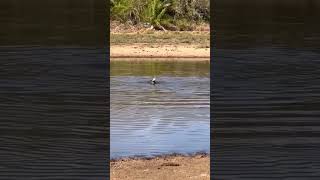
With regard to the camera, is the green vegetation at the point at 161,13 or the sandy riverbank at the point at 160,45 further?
the green vegetation at the point at 161,13

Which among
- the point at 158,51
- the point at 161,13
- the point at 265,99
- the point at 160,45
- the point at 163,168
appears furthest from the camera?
the point at 161,13

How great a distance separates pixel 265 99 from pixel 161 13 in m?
18.1

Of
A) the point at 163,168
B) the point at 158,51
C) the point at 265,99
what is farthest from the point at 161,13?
the point at 163,168

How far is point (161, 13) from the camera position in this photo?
26984mm

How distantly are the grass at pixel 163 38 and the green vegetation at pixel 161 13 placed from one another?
0.96 metres

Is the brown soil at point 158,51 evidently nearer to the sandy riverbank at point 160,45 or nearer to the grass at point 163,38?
the sandy riverbank at point 160,45

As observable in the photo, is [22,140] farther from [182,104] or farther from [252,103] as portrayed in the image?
[182,104]

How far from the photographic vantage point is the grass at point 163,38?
884 inches

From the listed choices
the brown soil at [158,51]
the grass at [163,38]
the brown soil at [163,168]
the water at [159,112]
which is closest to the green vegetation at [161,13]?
the grass at [163,38]

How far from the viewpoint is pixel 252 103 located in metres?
8.48

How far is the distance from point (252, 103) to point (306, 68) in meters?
3.73

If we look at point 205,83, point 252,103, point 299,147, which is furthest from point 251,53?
point 299,147

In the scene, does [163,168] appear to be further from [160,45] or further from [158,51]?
[160,45]

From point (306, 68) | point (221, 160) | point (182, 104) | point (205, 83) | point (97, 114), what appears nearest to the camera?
point (221, 160)
